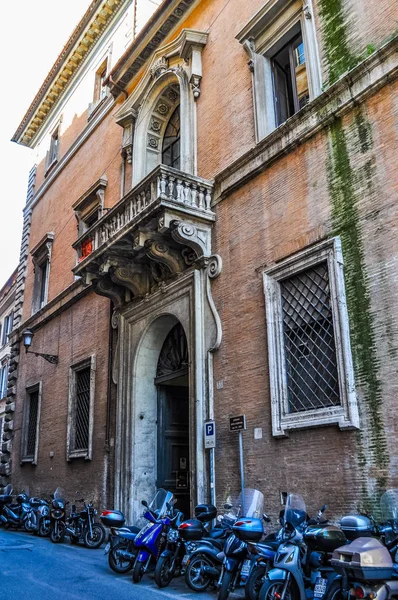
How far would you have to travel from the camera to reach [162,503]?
7660mm

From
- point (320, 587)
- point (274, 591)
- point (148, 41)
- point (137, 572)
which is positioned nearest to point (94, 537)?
point (137, 572)

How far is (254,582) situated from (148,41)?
41.0ft

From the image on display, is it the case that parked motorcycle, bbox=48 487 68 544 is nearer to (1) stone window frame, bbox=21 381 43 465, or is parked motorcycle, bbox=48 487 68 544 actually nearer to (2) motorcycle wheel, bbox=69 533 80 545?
(2) motorcycle wheel, bbox=69 533 80 545

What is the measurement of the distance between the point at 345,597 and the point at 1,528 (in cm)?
1157

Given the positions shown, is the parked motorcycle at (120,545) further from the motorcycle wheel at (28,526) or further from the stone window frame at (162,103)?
the stone window frame at (162,103)

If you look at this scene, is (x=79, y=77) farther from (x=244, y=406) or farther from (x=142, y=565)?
(x=142, y=565)

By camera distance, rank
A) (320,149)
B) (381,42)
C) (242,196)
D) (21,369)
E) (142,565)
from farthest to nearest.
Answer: (21,369), (242,196), (320,149), (381,42), (142,565)

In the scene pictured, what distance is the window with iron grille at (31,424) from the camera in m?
16.2

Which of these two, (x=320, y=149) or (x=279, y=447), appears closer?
(x=279, y=447)

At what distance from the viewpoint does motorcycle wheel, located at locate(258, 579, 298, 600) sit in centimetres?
516

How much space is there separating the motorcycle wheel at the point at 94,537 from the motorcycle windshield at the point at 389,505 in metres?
6.02

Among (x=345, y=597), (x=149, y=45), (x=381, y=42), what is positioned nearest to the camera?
(x=345, y=597)

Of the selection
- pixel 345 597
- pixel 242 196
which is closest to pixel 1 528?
pixel 242 196

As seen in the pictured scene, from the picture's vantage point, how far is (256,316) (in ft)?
28.7
